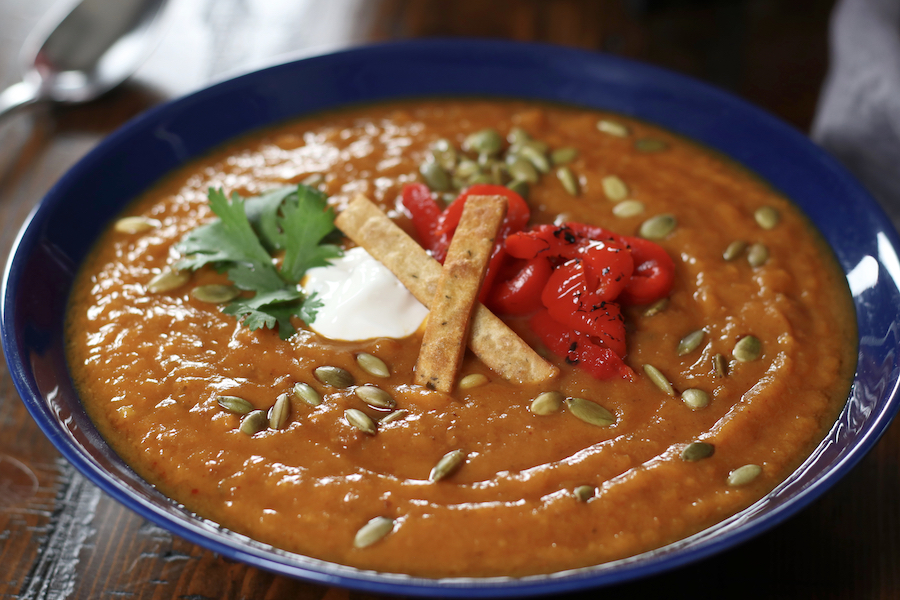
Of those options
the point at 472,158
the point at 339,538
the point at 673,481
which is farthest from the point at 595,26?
the point at 339,538

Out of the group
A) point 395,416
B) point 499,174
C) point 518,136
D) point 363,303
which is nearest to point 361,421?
point 395,416

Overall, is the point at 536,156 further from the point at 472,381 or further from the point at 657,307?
the point at 472,381

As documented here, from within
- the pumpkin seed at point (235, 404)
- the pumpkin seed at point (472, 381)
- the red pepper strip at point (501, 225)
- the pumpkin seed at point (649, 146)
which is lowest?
the pumpkin seed at point (235, 404)

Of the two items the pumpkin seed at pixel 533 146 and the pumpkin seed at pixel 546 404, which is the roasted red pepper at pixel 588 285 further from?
the pumpkin seed at pixel 533 146

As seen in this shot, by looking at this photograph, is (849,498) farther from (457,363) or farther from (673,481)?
(457,363)

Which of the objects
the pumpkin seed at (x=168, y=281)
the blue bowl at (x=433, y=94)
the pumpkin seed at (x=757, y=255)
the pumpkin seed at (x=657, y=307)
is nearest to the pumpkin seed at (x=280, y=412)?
the blue bowl at (x=433, y=94)

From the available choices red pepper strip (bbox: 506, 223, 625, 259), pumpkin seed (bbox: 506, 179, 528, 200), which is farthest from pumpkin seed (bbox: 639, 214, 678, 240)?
pumpkin seed (bbox: 506, 179, 528, 200)
